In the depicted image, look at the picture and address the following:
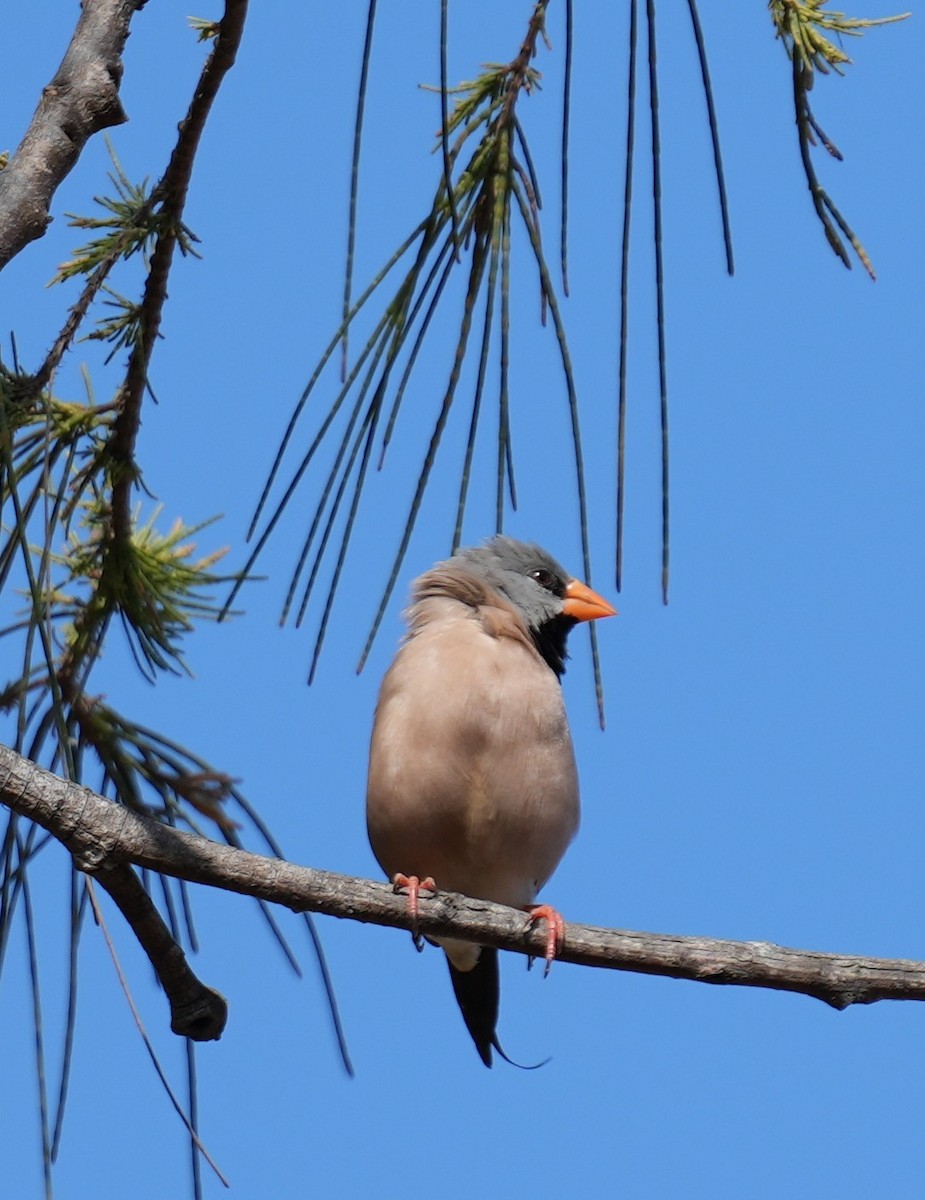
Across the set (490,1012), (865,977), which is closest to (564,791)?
(490,1012)

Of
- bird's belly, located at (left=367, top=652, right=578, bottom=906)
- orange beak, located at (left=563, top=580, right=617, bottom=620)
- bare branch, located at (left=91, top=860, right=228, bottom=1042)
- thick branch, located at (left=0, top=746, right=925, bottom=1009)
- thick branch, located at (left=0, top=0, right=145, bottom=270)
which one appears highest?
orange beak, located at (left=563, top=580, right=617, bottom=620)

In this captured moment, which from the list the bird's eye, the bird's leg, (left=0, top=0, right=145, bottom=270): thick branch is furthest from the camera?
the bird's eye

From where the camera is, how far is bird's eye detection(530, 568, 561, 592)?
4.20 metres

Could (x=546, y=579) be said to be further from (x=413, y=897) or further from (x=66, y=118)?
(x=66, y=118)

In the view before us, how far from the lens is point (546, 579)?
4211 mm

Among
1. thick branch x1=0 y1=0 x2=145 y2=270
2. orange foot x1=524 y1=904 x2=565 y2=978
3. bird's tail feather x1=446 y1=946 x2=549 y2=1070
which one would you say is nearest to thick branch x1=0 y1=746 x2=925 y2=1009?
orange foot x1=524 y1=904 x2=565 y2=978

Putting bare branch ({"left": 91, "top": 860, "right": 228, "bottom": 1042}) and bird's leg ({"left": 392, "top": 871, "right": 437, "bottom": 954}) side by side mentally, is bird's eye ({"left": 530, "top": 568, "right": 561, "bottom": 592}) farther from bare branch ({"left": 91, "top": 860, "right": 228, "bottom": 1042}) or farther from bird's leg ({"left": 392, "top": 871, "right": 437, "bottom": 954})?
bare branch ({"left": 91, "top": 860, "right": 228, "bottom": 1042})

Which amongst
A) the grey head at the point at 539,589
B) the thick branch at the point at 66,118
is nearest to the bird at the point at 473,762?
the grey head at the point at 539,589

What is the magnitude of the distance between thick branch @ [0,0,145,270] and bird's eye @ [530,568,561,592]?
7.04ft

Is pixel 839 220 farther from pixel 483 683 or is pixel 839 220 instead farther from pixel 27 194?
pixel 483 683

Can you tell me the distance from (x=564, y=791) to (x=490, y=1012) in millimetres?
818

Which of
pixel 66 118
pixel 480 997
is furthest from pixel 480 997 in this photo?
pixel 66 118

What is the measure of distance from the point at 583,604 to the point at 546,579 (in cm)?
13

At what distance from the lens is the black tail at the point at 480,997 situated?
4.07 metres
